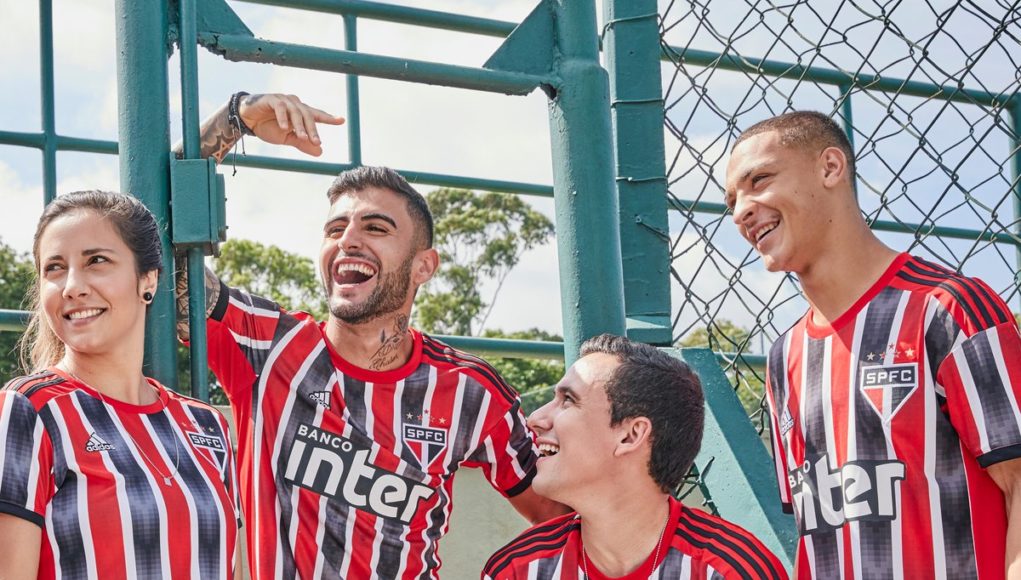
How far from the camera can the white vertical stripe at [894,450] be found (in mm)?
2566

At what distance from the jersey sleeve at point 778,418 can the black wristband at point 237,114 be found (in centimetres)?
135

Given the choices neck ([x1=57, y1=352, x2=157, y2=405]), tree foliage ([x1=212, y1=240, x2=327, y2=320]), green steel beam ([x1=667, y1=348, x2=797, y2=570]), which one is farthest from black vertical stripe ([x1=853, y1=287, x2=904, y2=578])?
tree foliage ([x1=212, y1=240, x2=327, y2=320])

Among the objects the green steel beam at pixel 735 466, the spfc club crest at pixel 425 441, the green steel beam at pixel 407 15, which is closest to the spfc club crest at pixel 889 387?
the green steel beam at pixel 735 466

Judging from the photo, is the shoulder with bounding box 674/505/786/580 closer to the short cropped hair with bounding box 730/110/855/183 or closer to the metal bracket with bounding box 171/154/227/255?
the short cropped hair with bounding box 730/110/855/183

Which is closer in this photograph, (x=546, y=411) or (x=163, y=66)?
(x=163, y=66)

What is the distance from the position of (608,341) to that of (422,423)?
0.58 meters

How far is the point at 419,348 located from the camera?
3.33 meters

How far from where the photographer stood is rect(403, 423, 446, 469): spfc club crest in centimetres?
317

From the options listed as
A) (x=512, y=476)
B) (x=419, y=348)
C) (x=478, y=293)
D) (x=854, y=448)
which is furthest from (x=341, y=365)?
(x=478, y=293)

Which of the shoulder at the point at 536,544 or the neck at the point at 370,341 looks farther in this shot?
the neck at the point at 370,341

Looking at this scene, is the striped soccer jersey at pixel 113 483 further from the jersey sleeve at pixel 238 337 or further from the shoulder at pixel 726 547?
the shoulder at pixel 726 547

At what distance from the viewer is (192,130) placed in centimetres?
250

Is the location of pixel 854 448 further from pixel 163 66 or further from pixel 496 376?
pixel 163 66

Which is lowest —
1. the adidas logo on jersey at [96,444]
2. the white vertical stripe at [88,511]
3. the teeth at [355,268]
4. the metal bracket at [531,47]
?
the white vertical stripe at [88,511]
